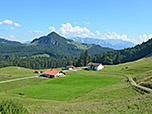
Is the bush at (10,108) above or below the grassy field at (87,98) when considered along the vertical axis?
above

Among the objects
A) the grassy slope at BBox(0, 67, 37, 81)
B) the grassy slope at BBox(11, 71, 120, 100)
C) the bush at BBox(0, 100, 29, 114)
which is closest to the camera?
the bush at BBox(0, 100, 29, 114)

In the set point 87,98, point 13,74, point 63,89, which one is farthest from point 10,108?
point 13,74

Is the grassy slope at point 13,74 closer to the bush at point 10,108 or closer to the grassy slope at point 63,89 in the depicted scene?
Result: the grassy slope at point 63,89

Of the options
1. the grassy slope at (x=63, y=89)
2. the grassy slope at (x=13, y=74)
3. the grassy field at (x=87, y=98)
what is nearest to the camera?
the grassy field at (x=87, y=98)

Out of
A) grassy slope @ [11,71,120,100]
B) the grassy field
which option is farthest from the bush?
grassy slope @ [11,71,120,100]

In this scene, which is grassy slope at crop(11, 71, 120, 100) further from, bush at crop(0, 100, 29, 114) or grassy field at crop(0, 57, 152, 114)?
bush at crop(0, 100, 29, 114)

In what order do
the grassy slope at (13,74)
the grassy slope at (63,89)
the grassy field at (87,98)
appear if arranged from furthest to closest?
the grassy slope at (13,74)
the grassy slope at (63,89)
the grassy field at (87,98)

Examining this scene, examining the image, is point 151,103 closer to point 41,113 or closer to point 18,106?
point 41,113

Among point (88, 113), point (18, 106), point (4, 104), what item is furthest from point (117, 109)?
point (4, 104)

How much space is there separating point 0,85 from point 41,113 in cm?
5557

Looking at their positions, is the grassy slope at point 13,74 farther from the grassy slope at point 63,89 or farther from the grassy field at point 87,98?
the grassy slope at point 63,89

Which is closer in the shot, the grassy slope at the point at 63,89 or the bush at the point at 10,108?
the bush at the point at 10,108

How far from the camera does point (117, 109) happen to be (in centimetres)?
2061

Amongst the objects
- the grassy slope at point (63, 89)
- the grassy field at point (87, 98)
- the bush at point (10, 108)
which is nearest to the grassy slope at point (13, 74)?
the grassy field at point (87, 98)
